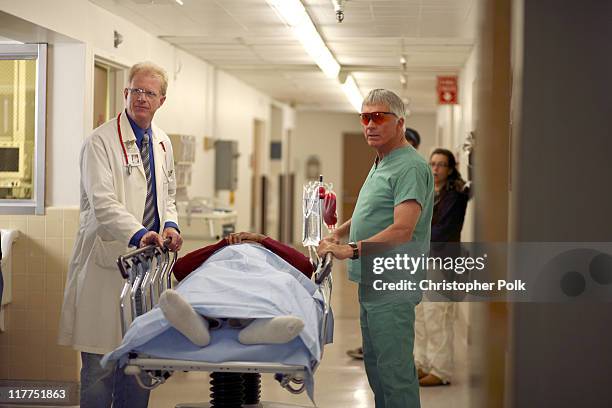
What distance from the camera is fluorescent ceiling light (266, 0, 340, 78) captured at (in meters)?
5.65

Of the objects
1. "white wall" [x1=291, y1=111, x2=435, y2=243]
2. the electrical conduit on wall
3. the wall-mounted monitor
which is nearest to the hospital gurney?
the electrical conduit on wall

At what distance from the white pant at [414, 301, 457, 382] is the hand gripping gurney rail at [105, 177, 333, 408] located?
1617 mm

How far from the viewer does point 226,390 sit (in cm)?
337

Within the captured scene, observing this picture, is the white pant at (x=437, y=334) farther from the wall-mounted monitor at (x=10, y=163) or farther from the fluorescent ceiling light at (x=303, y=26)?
the wall-mounted monitor at (x=10, y=163)

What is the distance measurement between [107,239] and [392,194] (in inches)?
48.0

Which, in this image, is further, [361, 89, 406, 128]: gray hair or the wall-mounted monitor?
the wall-mounted monitor

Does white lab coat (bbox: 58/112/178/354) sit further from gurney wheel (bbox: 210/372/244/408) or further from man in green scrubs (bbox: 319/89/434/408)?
man in green scrubs (bbox: 319/89/434/408)

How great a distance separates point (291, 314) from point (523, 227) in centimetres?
131

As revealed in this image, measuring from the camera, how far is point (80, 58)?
5.61 metres

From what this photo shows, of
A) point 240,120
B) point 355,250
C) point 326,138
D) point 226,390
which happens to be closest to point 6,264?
point 226,390

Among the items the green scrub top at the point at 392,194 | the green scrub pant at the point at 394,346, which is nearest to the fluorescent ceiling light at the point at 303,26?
the green scrub top at the point at 392,194

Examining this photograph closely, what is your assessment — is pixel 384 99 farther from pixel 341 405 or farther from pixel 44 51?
pixel 44 51

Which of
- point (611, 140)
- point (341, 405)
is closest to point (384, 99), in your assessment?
point (611, 140)

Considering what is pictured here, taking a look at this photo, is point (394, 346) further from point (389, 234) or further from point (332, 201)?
point (332, 201)
